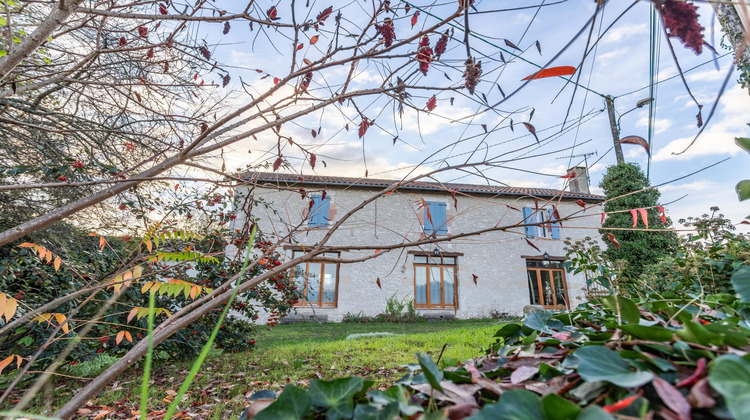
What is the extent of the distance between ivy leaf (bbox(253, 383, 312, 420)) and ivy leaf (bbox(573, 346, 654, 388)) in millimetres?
424

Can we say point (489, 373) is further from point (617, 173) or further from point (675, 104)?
point (617, 173)

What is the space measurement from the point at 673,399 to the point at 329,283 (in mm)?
12179

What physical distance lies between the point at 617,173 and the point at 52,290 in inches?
548

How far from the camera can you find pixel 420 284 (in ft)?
42.0

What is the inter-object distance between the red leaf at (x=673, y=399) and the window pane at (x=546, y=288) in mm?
14294

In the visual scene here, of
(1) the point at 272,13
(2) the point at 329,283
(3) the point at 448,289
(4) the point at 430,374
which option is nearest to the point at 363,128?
(1) the point at 272,13

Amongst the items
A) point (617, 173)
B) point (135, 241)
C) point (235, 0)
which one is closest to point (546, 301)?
point (617, 173)

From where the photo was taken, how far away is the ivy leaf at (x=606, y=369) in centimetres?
49

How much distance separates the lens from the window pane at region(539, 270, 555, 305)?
1320 centimetres

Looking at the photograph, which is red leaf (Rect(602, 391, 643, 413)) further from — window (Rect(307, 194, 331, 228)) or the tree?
the tree

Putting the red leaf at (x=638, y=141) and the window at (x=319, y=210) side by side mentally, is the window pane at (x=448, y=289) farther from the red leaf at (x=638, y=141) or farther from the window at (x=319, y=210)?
the red leaf at (x=638, y=141)

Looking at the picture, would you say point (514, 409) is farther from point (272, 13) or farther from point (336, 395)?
point (272, 13)

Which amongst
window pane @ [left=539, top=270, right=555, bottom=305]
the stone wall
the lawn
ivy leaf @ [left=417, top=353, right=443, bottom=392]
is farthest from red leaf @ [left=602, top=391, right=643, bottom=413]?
window pane @ [left=539, top=270, right=555, bottom=305]

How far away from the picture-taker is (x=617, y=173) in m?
11.7
